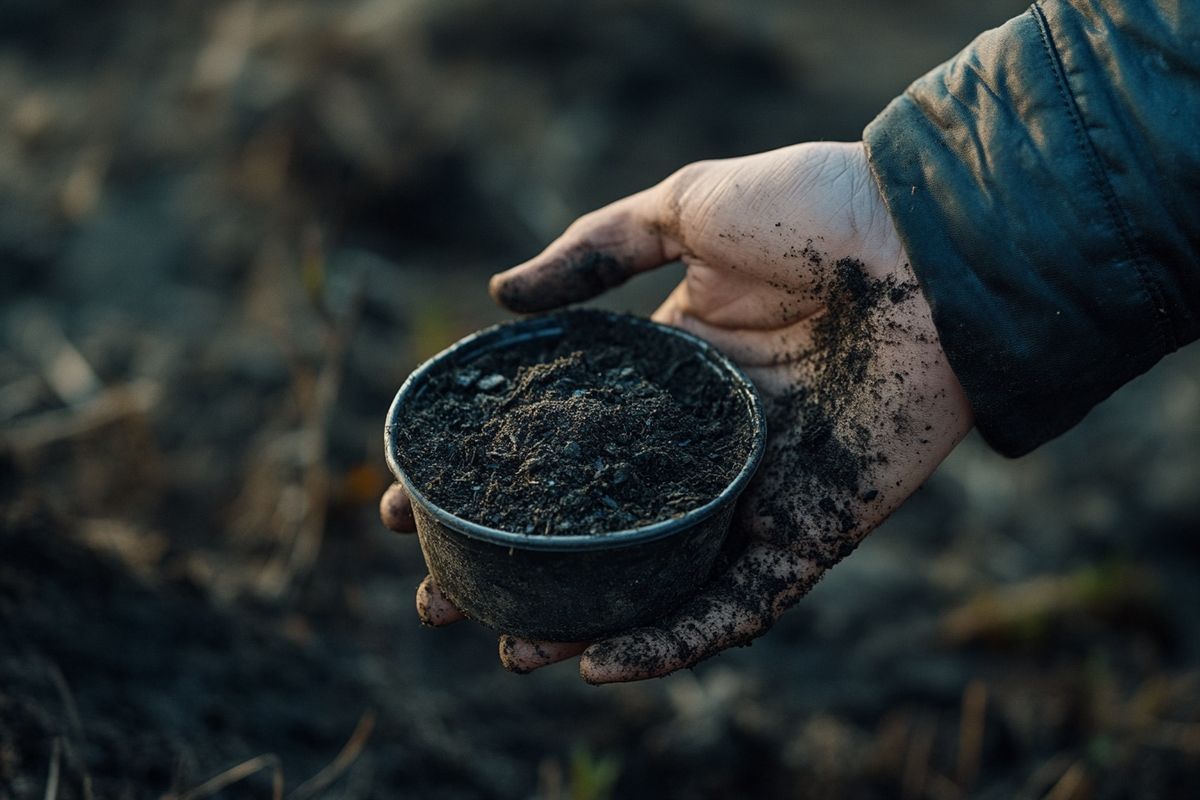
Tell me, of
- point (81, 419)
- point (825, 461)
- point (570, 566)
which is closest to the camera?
point (570, 566)

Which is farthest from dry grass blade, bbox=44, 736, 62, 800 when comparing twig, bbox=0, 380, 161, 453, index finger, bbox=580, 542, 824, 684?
twig, bbox=0, 380, 161, 453

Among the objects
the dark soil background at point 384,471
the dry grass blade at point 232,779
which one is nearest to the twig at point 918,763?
the dark soil background at point 384,471

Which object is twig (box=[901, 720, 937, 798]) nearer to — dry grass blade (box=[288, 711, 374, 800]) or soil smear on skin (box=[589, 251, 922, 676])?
soil smear on skin (box=[589, 251, 922, 676])

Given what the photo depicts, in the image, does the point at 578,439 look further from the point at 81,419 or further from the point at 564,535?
the point at 81,419

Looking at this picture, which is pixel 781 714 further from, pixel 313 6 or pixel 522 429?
pixel 313 6

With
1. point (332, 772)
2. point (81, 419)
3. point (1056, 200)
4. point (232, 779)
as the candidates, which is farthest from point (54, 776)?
point (1056, 200)

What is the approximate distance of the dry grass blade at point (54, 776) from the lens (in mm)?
1827

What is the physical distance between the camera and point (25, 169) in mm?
4836

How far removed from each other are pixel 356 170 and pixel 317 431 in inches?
86.1

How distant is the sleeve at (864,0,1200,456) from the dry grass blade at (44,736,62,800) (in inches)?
72.3

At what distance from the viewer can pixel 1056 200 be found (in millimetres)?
1840

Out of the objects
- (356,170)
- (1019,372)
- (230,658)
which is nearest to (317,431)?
(230,658)

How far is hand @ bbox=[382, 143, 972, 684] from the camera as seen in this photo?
1.98 m

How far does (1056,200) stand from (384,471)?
2.15 metres
